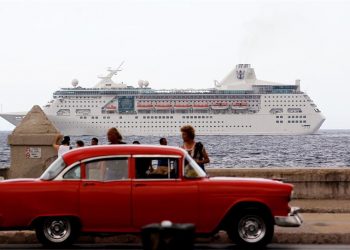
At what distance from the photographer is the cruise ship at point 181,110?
134625 millimetres


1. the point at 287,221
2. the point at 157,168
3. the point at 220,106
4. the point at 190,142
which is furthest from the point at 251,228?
the point at 220,106

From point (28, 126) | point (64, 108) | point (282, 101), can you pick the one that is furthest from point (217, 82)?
point (28, 126)

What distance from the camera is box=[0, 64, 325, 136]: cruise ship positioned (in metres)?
135

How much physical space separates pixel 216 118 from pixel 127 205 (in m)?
125

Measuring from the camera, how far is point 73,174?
34.0ft

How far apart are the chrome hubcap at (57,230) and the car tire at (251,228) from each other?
2.05 m

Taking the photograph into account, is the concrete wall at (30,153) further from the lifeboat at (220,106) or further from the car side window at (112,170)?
the lifeboat at (220,106)

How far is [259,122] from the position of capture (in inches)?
5364

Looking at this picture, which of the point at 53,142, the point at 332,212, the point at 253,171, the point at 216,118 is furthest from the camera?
the point at 216,118

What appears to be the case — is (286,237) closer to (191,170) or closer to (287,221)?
(287,221)

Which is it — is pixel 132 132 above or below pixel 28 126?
above

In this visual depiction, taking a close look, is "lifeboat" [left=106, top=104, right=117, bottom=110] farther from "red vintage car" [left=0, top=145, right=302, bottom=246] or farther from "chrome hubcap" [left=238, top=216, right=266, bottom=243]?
"chrome hubcap" [left=238, top=216, right=266, bottom=243]

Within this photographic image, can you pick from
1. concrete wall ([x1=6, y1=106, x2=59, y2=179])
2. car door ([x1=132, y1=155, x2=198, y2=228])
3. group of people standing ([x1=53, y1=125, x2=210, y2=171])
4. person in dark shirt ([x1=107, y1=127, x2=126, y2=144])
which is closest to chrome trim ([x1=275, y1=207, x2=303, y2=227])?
car door ([x1=132, y1=155, x2=198, y2=228])

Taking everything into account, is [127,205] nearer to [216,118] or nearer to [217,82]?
[216,118]
